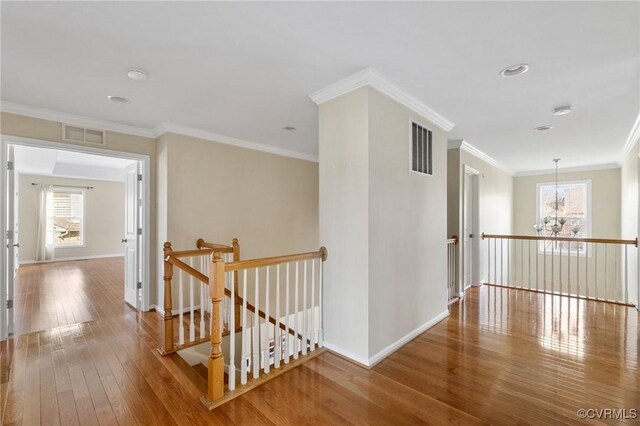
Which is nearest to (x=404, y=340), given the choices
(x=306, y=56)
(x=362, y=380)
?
(x=362, y=380)

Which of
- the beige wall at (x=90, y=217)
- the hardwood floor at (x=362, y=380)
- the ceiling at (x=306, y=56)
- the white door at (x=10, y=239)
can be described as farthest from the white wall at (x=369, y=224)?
the beige wall at (x=90, y=217)

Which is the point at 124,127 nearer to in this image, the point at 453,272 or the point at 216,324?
the point at 216,324

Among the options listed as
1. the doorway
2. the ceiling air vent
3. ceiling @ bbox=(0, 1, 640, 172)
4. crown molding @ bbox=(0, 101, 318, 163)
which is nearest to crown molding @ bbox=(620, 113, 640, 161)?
ceiling @ bbox=(0, 1, 640, 172)

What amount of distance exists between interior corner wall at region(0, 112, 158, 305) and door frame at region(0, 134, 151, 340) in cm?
4

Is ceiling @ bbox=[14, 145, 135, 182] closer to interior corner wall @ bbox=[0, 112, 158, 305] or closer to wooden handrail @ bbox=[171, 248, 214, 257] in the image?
interior corner wall @ bbox=[0, 112, 158, 305]

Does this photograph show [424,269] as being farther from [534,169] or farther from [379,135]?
[534,169]

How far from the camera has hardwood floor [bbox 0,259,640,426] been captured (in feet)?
6.05

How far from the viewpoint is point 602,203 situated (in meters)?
6.32

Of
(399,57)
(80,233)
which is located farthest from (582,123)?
(80,233)

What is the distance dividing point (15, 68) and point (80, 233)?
8.07 metres

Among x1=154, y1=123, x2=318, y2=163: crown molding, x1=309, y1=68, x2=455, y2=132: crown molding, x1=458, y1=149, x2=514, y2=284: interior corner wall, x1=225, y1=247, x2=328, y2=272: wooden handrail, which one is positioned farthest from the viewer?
x1=458, y1=149, x2=514, y2=284: interior corner wall

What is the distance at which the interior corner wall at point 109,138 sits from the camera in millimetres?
2998

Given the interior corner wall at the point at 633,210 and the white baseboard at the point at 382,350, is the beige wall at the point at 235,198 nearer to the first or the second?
the white baseboard at the point at 382,350

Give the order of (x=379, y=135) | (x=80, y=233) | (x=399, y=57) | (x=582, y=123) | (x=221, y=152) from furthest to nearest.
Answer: (x=80, y=233) → (x=221, y=152) → (x=582, y=123) → (x=379, y=135) → (x=399, y=57)
